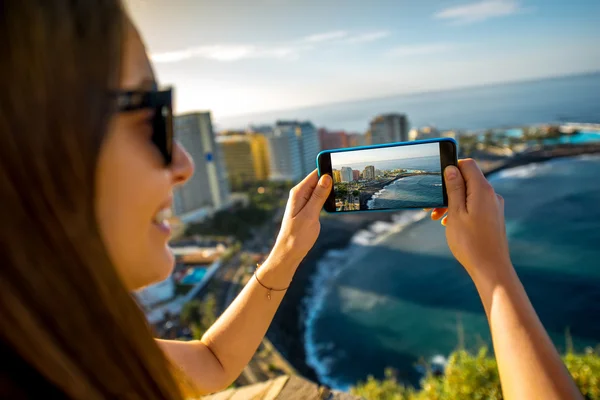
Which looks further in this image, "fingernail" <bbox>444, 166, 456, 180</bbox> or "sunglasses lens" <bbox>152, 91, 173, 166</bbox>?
"fingernail" <bbox>444, 166, 456, 180</bbox>

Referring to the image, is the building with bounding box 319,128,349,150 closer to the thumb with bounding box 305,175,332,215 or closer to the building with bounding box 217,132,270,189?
the building with bounding box 217,132,270,189

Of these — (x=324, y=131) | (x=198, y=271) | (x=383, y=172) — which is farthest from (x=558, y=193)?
(x=383, y=172)

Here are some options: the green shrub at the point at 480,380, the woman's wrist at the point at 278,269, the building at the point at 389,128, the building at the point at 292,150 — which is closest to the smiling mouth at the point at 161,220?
the woman's wrist at the point at 278,269

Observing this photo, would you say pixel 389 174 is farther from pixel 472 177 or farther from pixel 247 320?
pixel 247 320

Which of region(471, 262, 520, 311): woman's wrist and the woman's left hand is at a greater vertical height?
→ the woman's left hand

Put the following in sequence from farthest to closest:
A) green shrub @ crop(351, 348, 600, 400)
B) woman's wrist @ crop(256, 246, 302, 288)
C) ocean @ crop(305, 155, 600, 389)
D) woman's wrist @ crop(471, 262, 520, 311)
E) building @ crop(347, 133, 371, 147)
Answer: building @ crop(347, 133, 371, 147) < ocean @ crop(305, 155, 600, 389) < green shrub @ crop(351, 348, 600, 400) < woman's wrist @ crop(256, 246, 302, 288) < woman's wrist @ crop(471, 262, 520, 311)

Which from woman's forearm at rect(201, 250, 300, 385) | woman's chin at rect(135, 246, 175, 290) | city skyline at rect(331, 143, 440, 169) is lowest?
woman's forearm at rect(201, 250, 300, 385)

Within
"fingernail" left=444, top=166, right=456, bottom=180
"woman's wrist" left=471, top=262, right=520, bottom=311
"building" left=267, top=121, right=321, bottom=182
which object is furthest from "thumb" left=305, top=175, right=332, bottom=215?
"building" left=267, top=121, right=321, bottom=182
